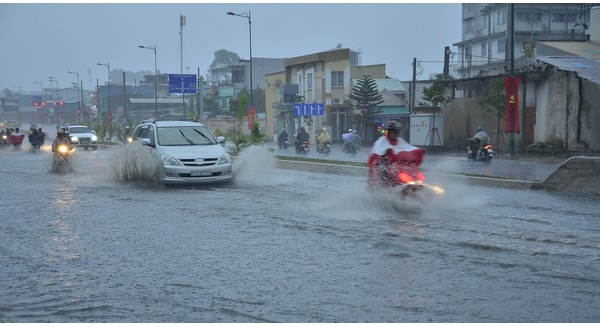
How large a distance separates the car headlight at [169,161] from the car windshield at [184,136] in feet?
2.93

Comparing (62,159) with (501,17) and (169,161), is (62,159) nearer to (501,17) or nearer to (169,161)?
(169,161)

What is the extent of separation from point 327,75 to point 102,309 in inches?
2241

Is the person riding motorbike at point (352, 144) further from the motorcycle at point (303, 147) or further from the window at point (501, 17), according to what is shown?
the window at point (501, 17)

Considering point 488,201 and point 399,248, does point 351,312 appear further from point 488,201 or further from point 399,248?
point 488,201

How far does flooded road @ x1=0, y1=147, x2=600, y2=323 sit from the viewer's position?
6.17 metres

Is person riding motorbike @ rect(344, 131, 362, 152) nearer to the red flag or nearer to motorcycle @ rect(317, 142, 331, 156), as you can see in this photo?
motorcycle @ rect(317, 142, 331, 156)

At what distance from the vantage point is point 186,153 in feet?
58.1

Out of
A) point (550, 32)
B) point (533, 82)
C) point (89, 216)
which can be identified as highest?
point (550, 32)

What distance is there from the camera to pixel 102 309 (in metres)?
6.28

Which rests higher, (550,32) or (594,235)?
(550,32)

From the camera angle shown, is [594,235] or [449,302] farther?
[594,235]

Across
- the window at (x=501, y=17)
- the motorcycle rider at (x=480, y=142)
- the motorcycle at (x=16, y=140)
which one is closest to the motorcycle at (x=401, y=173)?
the motorcycle rider at (x=480, y=142)

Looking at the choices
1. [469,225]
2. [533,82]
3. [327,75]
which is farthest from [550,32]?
[469,225]

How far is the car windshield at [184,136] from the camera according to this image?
1862cm
